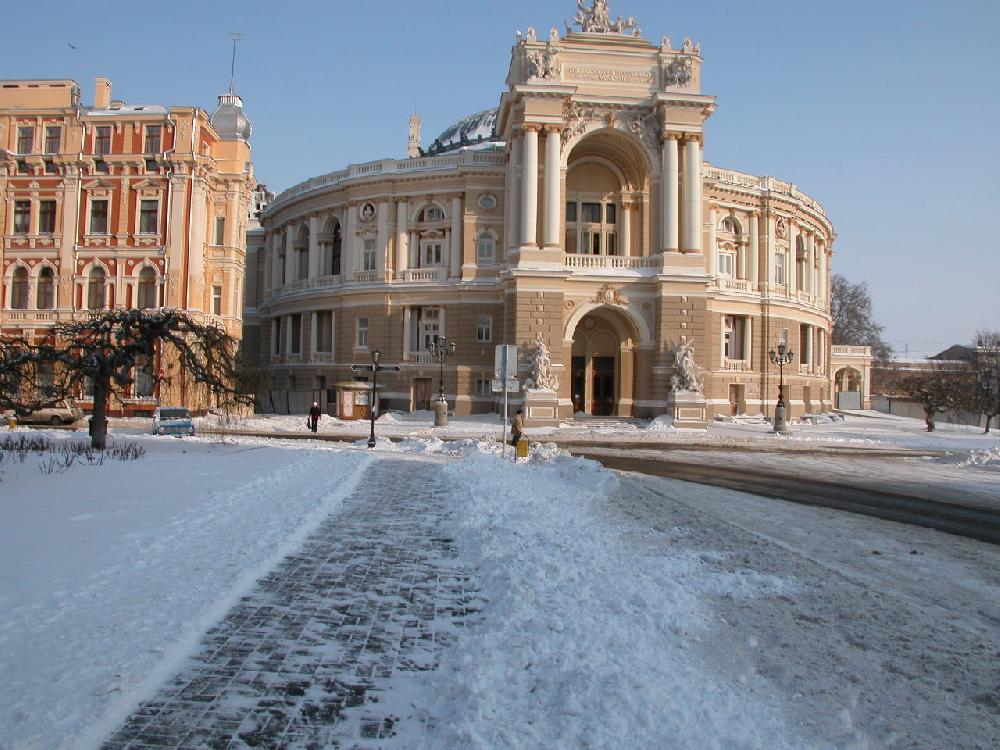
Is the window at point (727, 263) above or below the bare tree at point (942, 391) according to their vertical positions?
above

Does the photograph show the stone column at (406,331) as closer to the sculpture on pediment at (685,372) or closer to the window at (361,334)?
the window at (361,334)

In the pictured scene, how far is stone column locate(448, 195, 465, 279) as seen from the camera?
139 ft

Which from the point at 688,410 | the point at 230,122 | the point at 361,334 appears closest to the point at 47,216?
the point at 230,122

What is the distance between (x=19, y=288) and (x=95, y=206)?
609 centimetres

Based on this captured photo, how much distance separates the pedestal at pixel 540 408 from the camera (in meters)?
35.2

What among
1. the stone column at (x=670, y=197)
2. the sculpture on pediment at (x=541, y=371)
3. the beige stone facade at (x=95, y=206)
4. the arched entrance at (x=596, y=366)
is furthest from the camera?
the arched entrance at (x=596, y=366)

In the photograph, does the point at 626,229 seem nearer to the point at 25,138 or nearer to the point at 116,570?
the point at 25,138

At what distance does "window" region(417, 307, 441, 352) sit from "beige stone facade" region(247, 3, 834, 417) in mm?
91

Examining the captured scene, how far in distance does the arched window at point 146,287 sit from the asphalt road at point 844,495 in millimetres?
28835

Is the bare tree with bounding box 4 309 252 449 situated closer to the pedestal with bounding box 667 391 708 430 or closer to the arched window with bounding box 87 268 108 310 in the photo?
the arched window with bounding box 87 268 108 310

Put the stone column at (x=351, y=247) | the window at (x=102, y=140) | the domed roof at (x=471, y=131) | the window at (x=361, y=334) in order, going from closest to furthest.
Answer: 1. the window at (x=102, y=140)
2. the window at (x=361, y=334)
3. the stone column at (x=351, y=247)
4. the domed roof at (x=471, y=131)

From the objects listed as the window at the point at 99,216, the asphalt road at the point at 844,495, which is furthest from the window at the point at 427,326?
the asphalt road at the point at 844,495

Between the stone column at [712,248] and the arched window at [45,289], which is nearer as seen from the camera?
the arched window at [45,289]

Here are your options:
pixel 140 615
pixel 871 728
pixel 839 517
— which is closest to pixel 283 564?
pixel 140 615
